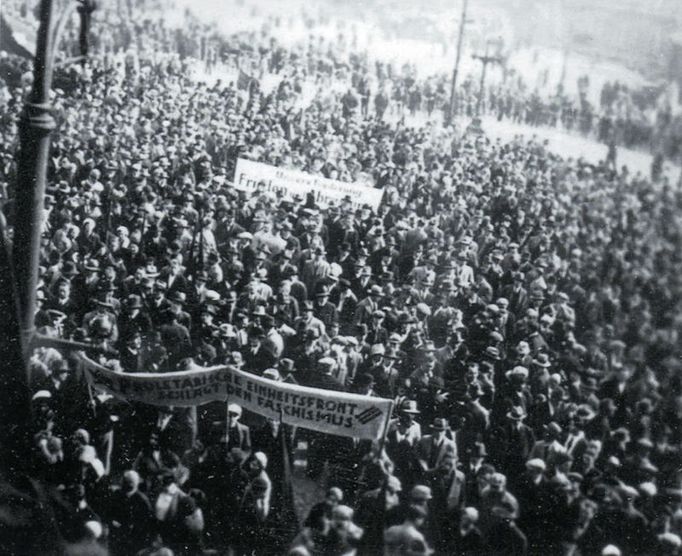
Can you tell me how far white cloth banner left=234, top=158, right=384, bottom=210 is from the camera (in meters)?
8.85

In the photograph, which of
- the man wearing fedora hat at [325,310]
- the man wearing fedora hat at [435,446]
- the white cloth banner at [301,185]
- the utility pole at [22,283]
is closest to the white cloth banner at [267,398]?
the man wearing fedora hat at [435,446]

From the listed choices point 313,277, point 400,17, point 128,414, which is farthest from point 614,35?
point 128,414

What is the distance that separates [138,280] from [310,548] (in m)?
3.47

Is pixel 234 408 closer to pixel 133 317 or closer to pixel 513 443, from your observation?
pixel 133 317

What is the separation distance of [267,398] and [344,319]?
1.90m

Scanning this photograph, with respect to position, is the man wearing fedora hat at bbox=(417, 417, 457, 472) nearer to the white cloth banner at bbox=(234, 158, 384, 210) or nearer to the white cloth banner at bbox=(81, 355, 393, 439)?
the white cloth banner at bbox=(81, 355, 393, 439)

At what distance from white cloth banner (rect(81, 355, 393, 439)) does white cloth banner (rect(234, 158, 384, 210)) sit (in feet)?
12.0

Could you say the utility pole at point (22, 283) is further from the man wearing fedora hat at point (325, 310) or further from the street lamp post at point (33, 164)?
the man wearing fedora hat at point (325, 310)

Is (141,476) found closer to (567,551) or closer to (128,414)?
(128,414)

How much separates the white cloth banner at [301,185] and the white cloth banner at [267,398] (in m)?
3.67

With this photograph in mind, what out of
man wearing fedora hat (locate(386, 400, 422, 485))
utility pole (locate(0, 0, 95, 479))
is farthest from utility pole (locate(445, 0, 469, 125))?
man wearing fedora hat (locate(386, 400, 422, 485))

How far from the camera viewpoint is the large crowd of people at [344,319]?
16.1 feet

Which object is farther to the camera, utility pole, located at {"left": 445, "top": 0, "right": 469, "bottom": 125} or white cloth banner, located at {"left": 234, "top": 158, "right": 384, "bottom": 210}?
white cloth banner, located at {"left": 234, "top": 158, "right": 384, "bottom": 210}

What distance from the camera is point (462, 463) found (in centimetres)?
544
